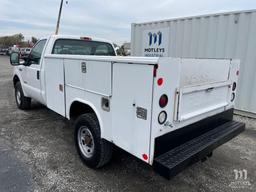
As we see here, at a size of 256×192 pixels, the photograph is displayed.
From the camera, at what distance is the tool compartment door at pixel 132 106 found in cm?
188

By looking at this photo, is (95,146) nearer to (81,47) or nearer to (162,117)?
(162,117)

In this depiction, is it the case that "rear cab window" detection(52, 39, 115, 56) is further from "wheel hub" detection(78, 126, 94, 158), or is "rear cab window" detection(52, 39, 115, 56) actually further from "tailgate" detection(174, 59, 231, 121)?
"tailgate" detection(174, 59, 231, 121)

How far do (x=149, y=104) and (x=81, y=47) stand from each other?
2.92 metres

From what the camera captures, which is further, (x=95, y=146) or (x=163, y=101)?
(x=95, y=146)

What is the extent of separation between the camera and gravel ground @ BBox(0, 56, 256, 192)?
259 centimetres

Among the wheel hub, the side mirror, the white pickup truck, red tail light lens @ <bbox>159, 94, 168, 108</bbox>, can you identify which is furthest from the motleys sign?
red tail light lens @ <bbox>159, 94, 168, 108</bbox>

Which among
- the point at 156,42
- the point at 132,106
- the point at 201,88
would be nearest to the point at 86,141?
the point at 132,106

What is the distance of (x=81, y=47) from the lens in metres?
4.30

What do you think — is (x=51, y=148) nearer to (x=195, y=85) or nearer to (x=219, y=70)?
(x=195, y=85)

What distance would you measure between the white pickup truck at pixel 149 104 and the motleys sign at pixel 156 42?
166 inches

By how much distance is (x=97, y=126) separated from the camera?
264cm

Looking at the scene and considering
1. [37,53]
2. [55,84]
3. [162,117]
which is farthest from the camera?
[37,53]

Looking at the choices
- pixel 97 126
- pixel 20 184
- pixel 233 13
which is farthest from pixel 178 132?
pixel 233 13

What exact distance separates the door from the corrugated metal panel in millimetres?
4190
